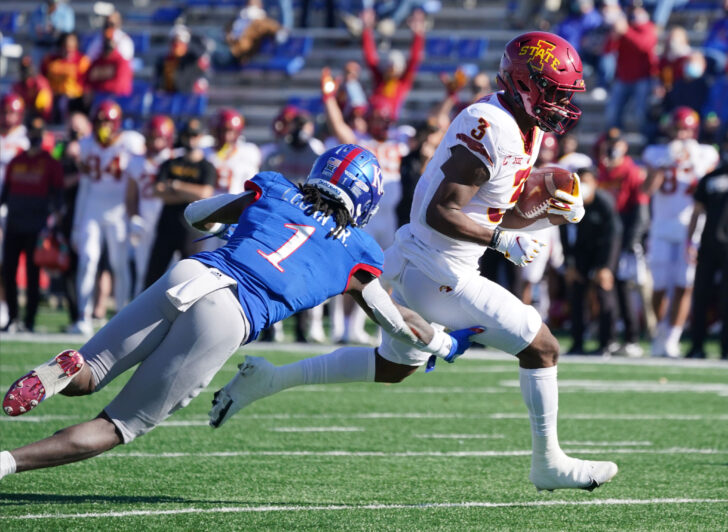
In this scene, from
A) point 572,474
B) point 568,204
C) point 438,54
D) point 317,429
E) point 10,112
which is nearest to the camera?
point 572,474

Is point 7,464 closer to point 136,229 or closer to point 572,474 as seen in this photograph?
point 572,474

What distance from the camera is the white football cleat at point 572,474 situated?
4930 millimetres

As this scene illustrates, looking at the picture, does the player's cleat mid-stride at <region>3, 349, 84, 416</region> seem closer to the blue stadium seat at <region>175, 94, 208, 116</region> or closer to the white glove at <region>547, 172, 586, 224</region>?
the white glove at <region>547, 172, 586, 224</region>

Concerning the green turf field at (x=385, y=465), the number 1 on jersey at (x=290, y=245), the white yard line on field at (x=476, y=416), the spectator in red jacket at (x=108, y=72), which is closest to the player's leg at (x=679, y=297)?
the green turf field at (x=385, y=465)

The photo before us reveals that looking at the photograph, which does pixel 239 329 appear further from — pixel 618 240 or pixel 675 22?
pixel 675 22

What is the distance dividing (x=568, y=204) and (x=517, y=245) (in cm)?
36

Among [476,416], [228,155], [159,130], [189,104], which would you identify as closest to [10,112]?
[159,130]

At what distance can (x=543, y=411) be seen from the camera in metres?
5.00

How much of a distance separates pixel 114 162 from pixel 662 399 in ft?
18.9

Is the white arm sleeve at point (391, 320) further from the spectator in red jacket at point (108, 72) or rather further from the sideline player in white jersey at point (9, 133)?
the spectator in red jacket at point (108, 72)

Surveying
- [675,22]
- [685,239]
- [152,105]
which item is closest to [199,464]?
[685,239]

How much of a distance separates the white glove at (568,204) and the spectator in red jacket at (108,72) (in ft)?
42.0

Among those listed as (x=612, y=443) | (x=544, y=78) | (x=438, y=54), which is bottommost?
(x=612, y=443)

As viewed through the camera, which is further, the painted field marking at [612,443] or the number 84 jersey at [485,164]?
the painted field marking at [612,443]
